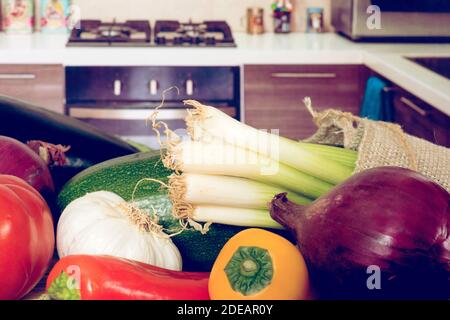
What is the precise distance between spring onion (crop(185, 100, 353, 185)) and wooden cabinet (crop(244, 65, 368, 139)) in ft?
6.22

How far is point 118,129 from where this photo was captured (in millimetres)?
2736

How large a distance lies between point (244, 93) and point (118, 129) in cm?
53

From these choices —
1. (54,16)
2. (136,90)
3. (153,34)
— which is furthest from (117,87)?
(54,16)

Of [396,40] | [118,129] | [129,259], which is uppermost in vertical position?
[396,40]

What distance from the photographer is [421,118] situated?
7.16 feet

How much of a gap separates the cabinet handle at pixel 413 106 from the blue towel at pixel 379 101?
11 cm

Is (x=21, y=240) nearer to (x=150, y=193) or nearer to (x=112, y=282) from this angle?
(x=112, y=282)

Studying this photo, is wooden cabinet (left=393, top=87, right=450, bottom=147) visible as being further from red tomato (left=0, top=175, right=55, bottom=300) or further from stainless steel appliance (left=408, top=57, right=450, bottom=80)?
red tomato (left=0, top=175, right=55, bottom=300)

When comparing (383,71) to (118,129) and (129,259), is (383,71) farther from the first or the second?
(129,259)

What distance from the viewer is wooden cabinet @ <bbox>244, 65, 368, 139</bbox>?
269 cm

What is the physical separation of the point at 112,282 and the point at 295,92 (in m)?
2.13

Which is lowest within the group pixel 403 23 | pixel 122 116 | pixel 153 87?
pixel 122 116

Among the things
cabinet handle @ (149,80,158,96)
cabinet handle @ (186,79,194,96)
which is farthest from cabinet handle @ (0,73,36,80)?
cabinet handle @ (186,79,194,96)
